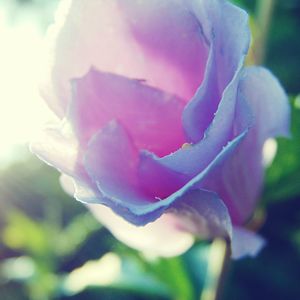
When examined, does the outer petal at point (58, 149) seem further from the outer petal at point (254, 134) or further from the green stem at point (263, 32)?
the green stem at point (263, 32)

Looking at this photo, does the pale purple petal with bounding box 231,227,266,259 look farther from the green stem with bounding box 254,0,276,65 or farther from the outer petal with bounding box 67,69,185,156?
the green stem with bounding box 254,0,276,65

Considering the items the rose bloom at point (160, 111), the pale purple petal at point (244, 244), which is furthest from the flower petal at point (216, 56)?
the pale purple petal at point (244, 244)

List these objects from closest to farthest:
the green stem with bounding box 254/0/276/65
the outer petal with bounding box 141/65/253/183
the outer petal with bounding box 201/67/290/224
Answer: the outer petal with bounding box 141/65/253/183
the outer petal with bounding box 201/67/290/224
the green stem with bounding box 254/0/276/65

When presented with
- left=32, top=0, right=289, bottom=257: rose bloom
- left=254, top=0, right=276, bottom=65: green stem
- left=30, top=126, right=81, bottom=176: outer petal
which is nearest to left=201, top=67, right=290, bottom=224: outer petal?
left=32, top=0, right=289, bottom=257: rose bloom

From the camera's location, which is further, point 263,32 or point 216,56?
point 263,32

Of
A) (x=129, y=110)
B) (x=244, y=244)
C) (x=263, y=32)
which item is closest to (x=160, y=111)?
(x=129, y=110)

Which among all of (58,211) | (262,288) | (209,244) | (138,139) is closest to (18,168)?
(58,211)

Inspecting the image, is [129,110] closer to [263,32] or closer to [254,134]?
[254,134]

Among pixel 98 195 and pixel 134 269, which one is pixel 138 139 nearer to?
pixel 98 195
